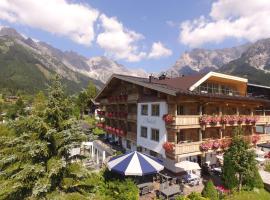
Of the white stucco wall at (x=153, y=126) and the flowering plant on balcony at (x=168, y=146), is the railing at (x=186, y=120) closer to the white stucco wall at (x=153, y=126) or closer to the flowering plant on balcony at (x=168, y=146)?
the white stucco wall at (x=153, y=126)

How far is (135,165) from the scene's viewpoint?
22.0 m

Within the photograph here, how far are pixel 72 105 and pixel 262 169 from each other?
2483 centimetres

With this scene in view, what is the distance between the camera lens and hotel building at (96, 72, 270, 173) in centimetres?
2484

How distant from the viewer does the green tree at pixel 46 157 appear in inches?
543

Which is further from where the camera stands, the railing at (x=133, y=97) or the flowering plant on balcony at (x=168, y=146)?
the railing at (x=133, y=97)

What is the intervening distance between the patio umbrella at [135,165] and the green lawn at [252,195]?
6892 millimetres

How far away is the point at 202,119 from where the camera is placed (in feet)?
84.8

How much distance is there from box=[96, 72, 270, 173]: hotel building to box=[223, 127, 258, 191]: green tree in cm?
308

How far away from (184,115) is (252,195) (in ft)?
30.9

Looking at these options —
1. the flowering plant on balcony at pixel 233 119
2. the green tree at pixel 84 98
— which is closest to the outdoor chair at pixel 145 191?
the flowering plant on balcony at pixel 233 119

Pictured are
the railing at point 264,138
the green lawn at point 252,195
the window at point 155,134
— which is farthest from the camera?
the railing at point 264,138

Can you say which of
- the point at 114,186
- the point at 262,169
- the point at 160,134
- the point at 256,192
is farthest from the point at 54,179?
the point at 262,169

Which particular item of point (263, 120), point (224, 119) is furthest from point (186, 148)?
point (263, 120)

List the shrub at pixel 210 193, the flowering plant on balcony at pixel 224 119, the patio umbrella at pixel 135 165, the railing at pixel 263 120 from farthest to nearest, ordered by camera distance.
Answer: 1. the railing at pixel 263 120
2. the flowering plant on balcony at pixel 224 119
3. the patio umbrella at pixel 135 165
4. the shrub at pixel 210 193
